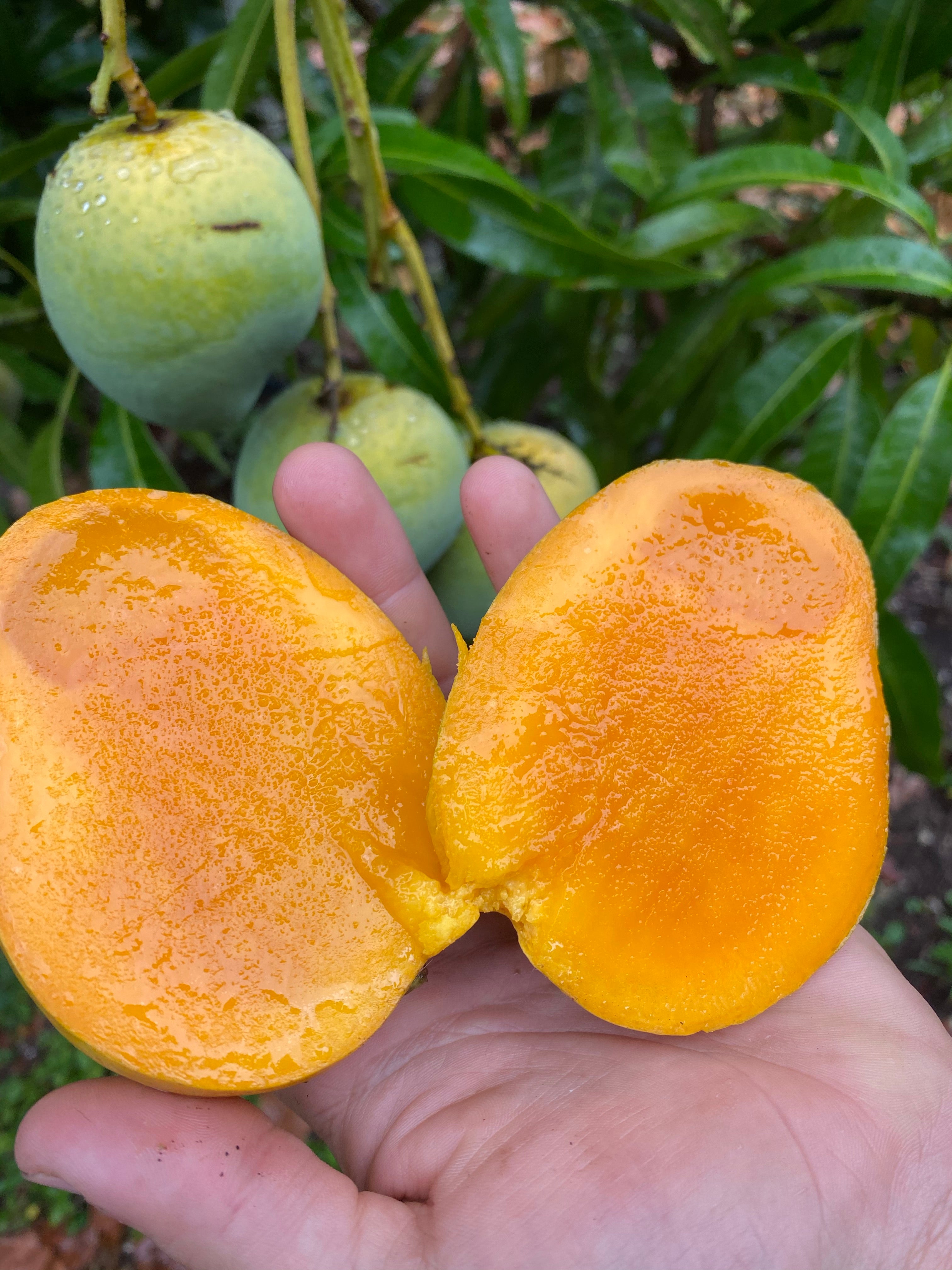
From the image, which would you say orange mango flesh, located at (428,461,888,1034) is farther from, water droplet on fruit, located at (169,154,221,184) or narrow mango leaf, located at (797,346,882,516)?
narrow mango leaf, located at (797,346,882,516)

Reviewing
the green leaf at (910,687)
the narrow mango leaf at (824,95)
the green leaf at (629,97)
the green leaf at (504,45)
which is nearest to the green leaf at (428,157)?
the green leaf at (504,45)

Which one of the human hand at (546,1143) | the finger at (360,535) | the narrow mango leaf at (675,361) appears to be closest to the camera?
the human hand at (546,1143)

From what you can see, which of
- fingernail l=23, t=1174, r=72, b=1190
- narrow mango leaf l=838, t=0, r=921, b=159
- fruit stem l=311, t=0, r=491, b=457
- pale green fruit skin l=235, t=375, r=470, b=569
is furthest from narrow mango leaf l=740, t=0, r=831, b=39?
fingernail l=23, t=1174, r=72, b=1190

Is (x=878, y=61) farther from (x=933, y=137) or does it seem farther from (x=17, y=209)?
(x=17, y=209)

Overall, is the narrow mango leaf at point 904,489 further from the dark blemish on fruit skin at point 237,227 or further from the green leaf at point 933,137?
the dark blemish on fruit skin at point 237,227

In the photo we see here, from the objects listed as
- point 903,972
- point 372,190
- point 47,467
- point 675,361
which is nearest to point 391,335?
point 372,190

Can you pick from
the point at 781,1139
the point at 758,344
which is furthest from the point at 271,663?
the point at 758,344

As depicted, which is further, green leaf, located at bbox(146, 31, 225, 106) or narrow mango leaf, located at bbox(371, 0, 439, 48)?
narrow mango leaf, located at bbox(371, 0, 439, 48)
